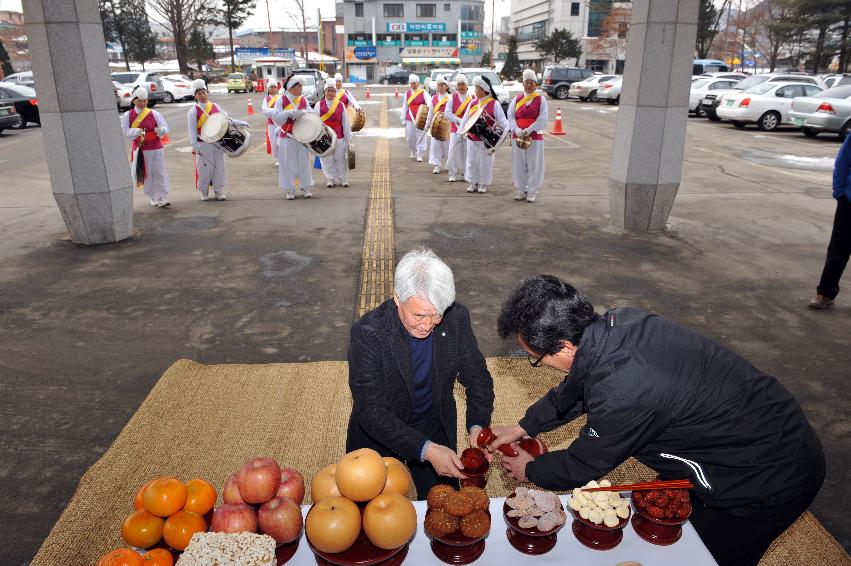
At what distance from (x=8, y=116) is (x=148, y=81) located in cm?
1138

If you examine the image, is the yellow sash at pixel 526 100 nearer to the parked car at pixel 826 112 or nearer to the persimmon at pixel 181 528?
the persimmon at pixel 181 528

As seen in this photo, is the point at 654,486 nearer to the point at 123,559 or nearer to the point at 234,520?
the point at 234,520

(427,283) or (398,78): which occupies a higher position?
(398,78)

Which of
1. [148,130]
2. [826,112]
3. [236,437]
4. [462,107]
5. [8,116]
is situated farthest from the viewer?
[8,116]

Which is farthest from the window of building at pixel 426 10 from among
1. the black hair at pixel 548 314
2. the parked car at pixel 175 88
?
the black hair at pixel 548 314

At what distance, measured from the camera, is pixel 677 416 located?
84.9 inches

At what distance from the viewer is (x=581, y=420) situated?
450cm

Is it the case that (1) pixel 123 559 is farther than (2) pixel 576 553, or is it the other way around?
(2) pixel 576 553

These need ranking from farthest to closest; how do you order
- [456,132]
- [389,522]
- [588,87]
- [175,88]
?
1. [588,87]
2. [175,88]
3. [456,132]
4. [389,522]

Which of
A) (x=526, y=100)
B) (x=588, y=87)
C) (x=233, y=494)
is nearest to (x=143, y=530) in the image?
(x=233, y=494)

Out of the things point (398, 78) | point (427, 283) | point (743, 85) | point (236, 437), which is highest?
point (398, 78)

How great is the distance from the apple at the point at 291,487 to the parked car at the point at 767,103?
22854mm

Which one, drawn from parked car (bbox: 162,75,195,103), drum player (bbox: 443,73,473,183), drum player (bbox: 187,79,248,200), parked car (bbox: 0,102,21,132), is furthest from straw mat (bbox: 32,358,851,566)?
parked car (bbox: 162,75,195,103)

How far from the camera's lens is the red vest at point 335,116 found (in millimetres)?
11781
